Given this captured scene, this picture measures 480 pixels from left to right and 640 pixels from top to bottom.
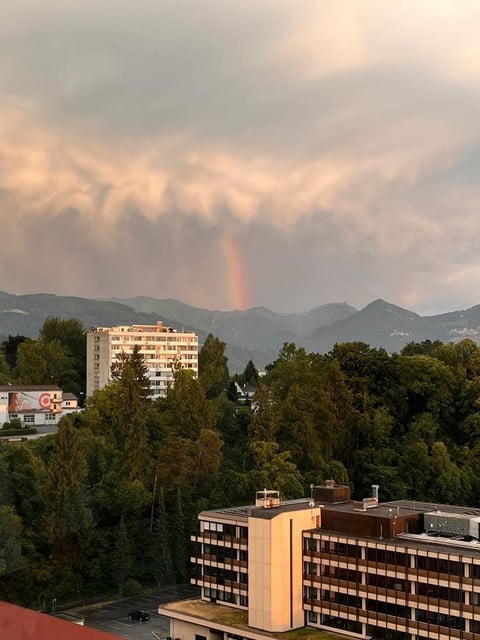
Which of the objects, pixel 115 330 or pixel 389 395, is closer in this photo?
pixel 389 395

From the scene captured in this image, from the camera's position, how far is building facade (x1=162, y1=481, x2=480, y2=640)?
27.8 metres

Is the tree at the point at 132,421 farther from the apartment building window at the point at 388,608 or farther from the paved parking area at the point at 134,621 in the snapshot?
the apartment building window at the point at 388,608

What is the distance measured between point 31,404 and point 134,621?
27336 millimetres

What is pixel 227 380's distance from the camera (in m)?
81.8

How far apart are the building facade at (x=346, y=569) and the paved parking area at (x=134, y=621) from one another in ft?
11.7

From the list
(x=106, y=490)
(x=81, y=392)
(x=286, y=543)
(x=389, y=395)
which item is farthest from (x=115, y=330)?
(x=286, y=543)

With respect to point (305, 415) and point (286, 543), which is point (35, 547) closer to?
point (286, 543)

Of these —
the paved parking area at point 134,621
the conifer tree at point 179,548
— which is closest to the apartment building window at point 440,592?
the paved parking area at point 134,621

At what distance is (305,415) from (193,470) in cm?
958

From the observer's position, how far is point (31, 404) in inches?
2467

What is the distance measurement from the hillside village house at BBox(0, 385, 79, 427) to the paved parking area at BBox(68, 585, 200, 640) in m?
21.8

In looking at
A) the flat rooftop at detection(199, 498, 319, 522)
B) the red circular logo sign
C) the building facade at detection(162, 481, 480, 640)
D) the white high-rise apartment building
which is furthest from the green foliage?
the building facade at detection(162, 481, 480, 640)

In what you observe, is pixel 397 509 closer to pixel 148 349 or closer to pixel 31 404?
pixel 31 404

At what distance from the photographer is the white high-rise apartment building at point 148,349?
87.0 metres
